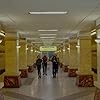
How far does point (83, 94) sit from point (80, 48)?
362cm

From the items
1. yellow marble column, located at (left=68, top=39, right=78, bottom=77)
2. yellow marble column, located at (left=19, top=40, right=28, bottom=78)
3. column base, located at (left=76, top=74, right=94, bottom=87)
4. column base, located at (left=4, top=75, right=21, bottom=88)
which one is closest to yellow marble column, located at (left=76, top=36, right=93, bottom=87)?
column base, located at (left=76, top=74, right=94, bottom=87)

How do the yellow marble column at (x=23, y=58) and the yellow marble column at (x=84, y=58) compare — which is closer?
the yellow marble column at (x=84, y=58)

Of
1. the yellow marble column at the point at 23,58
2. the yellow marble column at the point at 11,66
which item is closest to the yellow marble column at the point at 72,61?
the yellow marble column at the point at 23,58

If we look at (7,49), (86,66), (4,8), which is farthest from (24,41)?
(4,8)

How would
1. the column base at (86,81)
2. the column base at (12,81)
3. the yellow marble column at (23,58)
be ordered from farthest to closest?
the yellow marble column at (23,58), the column base at (86,81), the column base at (12,81)

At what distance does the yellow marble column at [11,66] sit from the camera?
14406mm

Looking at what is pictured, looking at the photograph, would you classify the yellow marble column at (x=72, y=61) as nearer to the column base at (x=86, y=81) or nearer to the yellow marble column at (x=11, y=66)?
the column base at (x=86, y=81)

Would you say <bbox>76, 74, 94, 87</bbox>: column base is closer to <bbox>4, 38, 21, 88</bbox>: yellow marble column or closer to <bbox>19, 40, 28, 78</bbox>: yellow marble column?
<bbox>4, 38, 21, 88</bbox>: yellow marble column

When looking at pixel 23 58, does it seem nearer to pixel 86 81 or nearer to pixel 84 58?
pixel 84 58

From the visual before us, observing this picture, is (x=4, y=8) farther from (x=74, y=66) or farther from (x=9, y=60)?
(x=74, y=66)

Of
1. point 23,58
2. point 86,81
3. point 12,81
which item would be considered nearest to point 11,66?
point 12,81

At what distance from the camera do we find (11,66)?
47.8 ft

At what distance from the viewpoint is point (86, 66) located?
14.7 meters

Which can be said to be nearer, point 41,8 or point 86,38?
point 41,8
